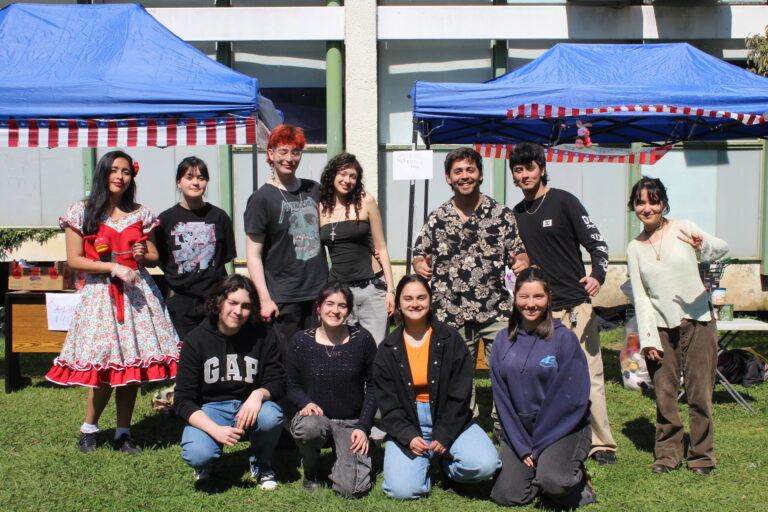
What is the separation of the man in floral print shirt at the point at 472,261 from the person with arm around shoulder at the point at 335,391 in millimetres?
531

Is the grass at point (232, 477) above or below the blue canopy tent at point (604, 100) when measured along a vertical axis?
below

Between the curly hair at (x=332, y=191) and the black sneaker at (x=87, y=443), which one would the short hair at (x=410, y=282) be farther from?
the black sneaker at (x=87, y=443)

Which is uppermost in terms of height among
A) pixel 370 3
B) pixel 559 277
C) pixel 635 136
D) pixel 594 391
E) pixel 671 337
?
pixel 370 3

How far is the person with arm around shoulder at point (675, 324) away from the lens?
397cm

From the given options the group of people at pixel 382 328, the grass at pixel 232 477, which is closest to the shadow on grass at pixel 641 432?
the grass at pixel 232 477

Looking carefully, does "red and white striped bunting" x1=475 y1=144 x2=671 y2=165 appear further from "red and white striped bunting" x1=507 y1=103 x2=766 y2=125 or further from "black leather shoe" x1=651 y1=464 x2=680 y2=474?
"black leather shoe" x1=651 y1=464 x2=680 y2=474

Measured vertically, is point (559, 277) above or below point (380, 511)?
above

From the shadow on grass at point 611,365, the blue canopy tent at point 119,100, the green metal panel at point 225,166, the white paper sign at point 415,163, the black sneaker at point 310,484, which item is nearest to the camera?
the black sneaker at point 310,484

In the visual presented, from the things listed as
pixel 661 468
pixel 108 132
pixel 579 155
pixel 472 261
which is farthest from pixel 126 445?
pixel 579 155

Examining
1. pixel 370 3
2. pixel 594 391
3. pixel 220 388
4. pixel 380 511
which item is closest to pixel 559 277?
pixel 594 391

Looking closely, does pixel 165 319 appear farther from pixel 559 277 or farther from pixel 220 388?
pixel 559 277

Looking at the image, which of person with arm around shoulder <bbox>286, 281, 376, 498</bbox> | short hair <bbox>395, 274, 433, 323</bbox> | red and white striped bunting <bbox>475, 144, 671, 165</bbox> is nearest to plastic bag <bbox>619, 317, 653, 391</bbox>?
red and white striped bunting <bbox>475, 144, 671, 165</bbox>

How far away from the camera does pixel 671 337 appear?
13.3ft

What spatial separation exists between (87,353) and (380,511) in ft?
6.24
